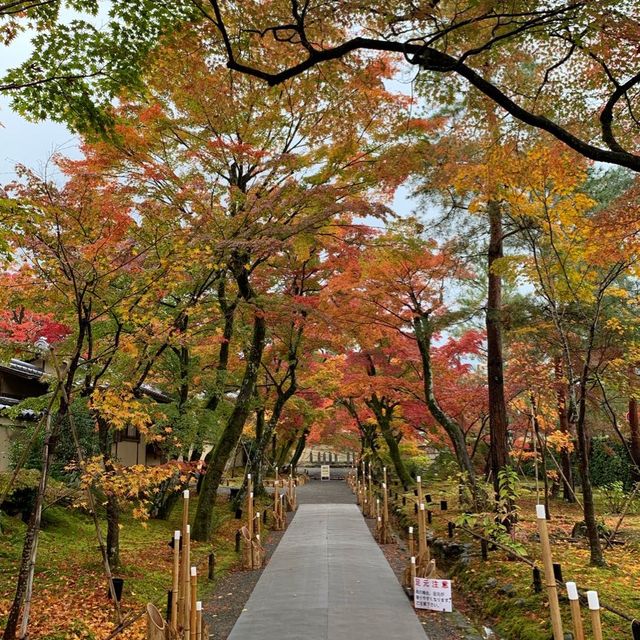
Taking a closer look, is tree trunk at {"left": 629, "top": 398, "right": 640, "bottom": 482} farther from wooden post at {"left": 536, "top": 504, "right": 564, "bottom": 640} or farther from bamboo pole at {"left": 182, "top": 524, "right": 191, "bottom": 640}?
bamboo pole at {"left": 182, "top": 524, "right": 191, "bottom": 640}

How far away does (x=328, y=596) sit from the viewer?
740 centimetres

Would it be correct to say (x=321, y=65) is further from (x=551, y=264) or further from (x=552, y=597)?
(x=552, y=597)

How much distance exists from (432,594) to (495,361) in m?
4.84

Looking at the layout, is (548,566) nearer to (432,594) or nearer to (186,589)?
(186,589)

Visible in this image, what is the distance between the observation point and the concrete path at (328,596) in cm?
605

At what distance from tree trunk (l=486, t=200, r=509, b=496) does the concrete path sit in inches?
123

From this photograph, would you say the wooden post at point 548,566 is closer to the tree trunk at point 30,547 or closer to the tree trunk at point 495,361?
the tree trunk at point 30,547

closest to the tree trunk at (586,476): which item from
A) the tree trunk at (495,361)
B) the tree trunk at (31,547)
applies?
the tree trunk at (495,361)

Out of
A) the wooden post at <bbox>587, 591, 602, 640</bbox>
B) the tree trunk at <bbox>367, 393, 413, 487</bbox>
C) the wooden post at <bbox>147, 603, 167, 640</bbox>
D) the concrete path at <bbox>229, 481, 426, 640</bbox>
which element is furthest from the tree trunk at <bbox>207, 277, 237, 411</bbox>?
the wooden post at <bbox>587, 591, 602, 640</bbox>

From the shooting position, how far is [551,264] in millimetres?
8562

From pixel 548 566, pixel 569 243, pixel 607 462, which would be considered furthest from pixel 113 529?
pixel 607 462

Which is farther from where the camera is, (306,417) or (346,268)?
(306,417)

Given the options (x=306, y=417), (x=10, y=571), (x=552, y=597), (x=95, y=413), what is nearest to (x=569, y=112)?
(x=552, y=597)

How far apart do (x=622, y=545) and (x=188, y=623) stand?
29.1ft
